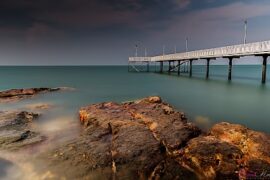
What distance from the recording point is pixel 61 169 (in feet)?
23.8

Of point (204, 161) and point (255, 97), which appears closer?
point (204, 161)

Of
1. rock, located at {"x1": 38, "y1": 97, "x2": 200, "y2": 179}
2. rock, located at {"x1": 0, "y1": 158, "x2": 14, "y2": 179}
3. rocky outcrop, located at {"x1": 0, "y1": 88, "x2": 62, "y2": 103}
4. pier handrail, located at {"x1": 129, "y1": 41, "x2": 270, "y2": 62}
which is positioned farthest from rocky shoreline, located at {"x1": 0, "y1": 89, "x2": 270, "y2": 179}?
pier handrail, located at {"x1": 129, "y1": 41, "x2": 270, "y2": 62}

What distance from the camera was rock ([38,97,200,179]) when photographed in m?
7.10

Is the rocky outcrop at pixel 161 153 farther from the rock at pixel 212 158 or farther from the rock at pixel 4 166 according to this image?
the rock at pixel 4 166

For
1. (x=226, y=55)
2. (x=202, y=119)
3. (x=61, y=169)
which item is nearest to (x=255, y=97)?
(x=202, y=119)

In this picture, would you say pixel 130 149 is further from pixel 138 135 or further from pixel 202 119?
pixel 202 119

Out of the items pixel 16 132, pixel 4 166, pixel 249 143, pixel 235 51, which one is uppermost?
pixel 235 51

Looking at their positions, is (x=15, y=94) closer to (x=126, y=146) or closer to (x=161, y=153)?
(x=126, y=146)

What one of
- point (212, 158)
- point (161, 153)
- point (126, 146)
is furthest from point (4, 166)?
point (212, 158)

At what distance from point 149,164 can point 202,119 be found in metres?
7.14

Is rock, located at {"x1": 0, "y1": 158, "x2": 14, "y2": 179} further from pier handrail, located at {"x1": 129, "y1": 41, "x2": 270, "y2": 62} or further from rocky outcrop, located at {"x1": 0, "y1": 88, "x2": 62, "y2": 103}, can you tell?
pier handrail, located at {"x1": 129, "y1": 41, "x2": 270, "y2": 62}

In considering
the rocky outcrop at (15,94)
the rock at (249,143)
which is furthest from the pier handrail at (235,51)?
the rocky outcrop at (15,94)

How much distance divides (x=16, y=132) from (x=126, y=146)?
218 inches

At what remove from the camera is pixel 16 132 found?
10.7 m
